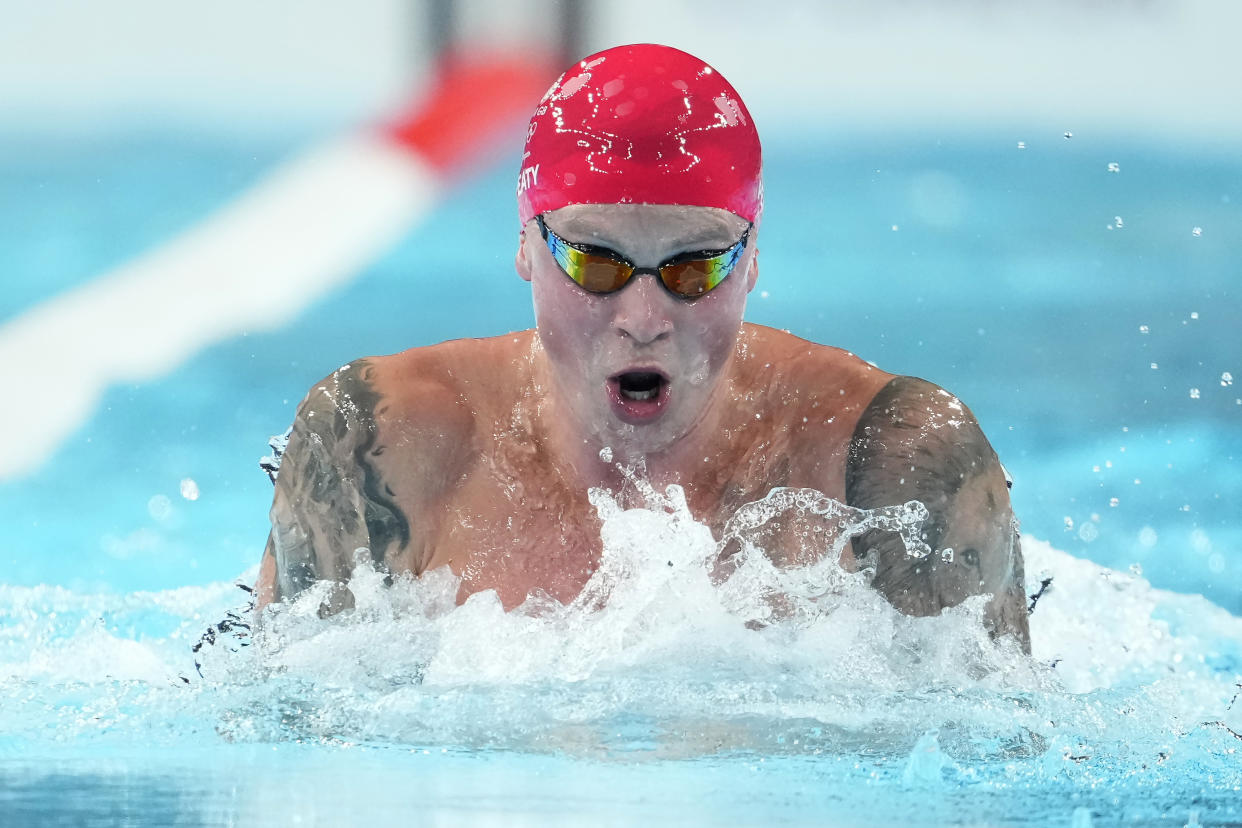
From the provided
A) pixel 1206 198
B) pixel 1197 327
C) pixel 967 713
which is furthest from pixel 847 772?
pixel 1206 198

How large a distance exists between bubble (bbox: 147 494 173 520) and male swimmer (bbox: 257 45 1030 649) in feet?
6.69

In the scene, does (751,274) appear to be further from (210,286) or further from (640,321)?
(210,286)

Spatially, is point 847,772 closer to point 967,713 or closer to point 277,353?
point 967,713

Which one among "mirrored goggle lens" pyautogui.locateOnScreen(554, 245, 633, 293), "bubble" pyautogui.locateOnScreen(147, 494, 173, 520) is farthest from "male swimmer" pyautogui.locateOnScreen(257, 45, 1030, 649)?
"bubble" pyautogui.locateOnScreen(147, 494, 173, 520)

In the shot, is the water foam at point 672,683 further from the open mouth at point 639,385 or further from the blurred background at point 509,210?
the blurred background at point 509,210

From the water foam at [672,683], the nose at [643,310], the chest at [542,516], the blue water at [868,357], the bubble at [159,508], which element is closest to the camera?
the water foam at [672,683]

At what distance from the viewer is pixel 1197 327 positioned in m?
4.16

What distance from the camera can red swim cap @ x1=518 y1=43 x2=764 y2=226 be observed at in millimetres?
2002

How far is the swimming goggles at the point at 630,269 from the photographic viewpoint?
6.44 ft

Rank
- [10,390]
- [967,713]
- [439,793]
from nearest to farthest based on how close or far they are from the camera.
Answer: [439,793], [967,713], [10,390]

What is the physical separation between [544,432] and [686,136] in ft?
1.57

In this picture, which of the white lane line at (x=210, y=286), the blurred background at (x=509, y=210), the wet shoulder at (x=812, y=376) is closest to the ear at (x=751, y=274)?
the wet shoulder at (x=812, y=376)

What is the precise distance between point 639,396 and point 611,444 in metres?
0.13

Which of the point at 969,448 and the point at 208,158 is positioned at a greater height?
the point at 208,158
